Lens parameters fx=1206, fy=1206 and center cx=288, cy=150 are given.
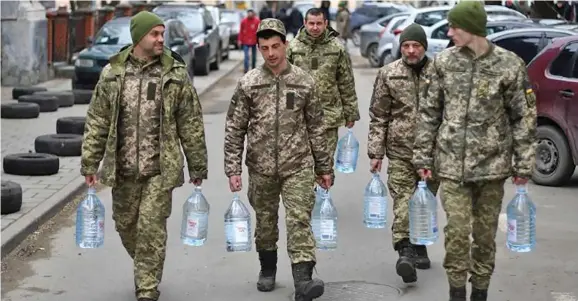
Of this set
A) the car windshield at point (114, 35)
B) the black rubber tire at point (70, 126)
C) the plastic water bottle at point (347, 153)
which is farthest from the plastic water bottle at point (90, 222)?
the car windshield at point (114, 35)

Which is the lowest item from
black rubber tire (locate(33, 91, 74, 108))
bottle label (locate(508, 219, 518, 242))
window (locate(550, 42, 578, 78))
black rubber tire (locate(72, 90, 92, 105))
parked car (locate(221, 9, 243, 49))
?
parked car (locate(221, 9, 243, 49))

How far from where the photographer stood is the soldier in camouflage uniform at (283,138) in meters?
7.63

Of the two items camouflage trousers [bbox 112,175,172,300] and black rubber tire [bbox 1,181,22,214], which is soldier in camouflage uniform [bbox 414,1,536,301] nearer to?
camouflage trousers [bbox 112,175,172,300]

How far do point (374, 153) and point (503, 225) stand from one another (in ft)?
8.41

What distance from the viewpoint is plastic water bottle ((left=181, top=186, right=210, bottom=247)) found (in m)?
7.69

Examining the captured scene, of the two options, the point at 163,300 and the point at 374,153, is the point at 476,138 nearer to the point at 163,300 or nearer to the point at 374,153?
the point at 374,153

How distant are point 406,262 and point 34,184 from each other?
5594mm

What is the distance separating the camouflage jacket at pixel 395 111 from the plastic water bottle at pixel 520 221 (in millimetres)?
1412

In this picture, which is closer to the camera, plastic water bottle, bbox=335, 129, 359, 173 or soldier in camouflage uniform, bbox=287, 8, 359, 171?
soldier in camouflage uniform, bbox=287, 8, 359, 171

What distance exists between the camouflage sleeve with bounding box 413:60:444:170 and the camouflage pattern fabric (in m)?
1.63

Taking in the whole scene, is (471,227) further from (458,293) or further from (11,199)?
(11,199)

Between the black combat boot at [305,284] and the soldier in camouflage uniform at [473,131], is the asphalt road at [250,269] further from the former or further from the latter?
the soldier in camouflage uniform at [473,131]

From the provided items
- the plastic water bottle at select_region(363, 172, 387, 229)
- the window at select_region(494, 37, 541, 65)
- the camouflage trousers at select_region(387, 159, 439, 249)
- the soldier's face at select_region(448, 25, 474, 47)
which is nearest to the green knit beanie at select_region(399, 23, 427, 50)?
the camouflage trousers at select_region(387, 159, 439, 249)

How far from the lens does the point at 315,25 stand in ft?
32.5
